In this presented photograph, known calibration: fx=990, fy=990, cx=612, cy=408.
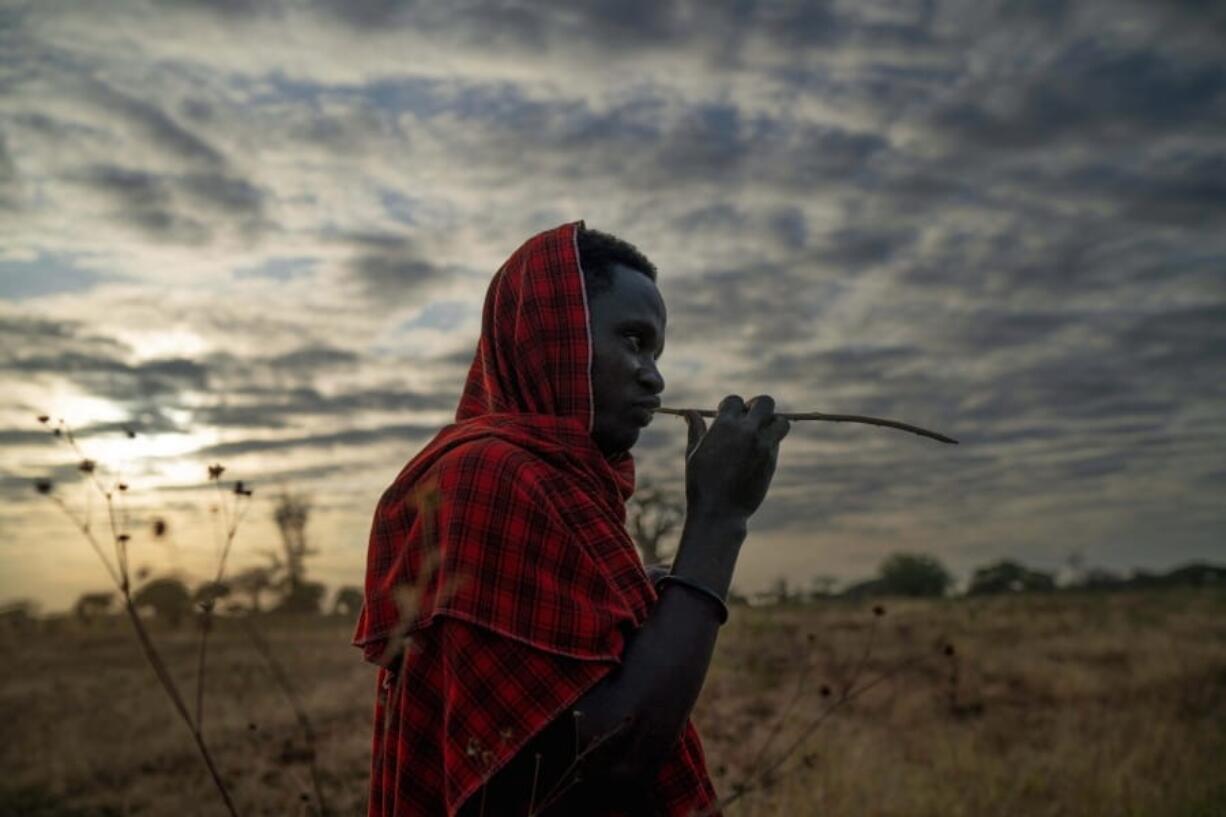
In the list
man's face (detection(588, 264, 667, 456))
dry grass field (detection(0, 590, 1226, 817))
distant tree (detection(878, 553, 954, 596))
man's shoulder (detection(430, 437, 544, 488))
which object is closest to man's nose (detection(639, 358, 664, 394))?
man's face (detection(588, 264, 667, 456))

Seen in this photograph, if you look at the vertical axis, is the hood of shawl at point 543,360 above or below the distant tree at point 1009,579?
above

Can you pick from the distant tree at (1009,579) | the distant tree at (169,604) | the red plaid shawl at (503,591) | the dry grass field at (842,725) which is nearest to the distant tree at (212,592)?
the red plaid shawl at (503,591)

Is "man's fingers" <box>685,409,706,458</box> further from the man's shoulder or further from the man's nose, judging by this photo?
the man's shoulder

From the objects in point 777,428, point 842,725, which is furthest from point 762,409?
point 842,725

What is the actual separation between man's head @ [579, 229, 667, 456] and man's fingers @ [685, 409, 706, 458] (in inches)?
3.9

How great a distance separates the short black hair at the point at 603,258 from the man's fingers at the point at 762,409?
0.55 metres

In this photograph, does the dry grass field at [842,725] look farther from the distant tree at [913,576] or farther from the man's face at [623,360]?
the distant tree at [913,576]

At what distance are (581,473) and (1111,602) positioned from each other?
28.8 m

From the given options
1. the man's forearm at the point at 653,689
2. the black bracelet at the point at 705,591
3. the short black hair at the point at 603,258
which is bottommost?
the man's forearm at the point at 653,689

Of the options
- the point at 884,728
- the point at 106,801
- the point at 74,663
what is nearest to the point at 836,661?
the point at 884,728

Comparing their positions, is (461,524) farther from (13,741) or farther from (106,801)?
(13,741)

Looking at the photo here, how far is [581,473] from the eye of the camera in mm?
2361

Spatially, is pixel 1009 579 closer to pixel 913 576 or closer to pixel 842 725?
pixel 913 576

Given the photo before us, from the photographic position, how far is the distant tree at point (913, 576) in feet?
138
